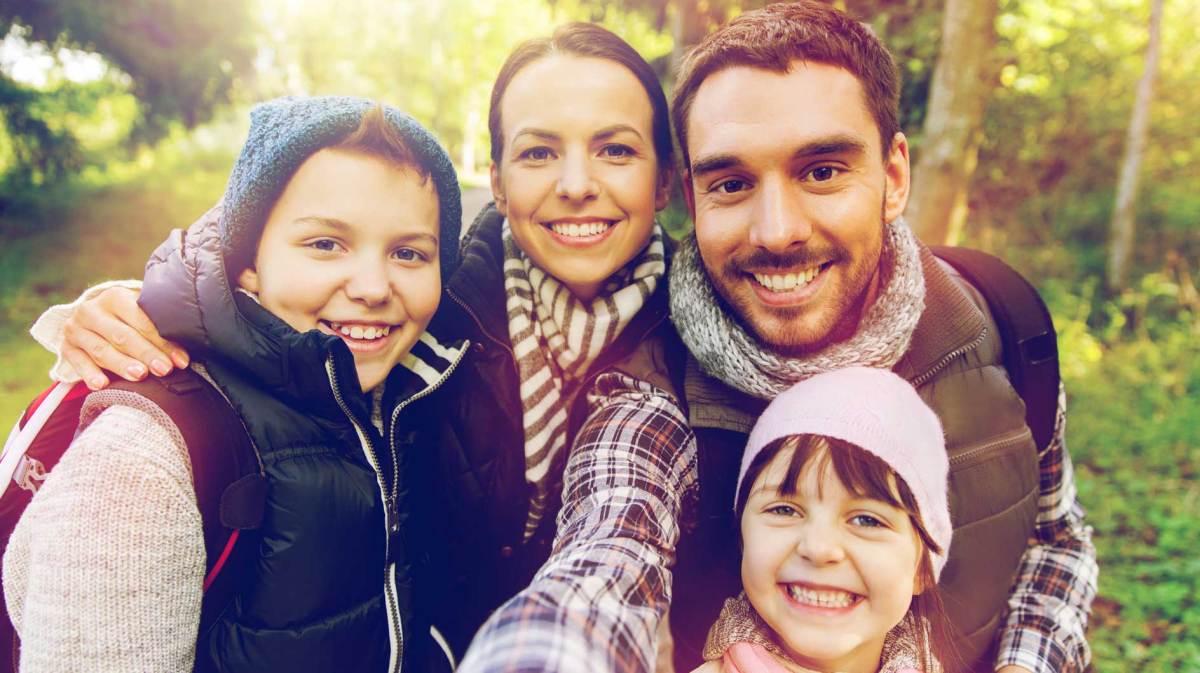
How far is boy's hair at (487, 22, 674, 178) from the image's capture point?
7.50 feet

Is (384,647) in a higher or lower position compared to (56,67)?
lower

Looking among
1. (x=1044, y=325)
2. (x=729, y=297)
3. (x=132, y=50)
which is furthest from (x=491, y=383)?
(x=132, y=50)

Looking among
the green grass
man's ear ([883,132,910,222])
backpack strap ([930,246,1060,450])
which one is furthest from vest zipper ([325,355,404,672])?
the green grass

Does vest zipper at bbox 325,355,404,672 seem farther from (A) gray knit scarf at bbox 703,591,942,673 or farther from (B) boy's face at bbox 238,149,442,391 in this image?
(A) gray knit scarf at bbox 703,591,942,673

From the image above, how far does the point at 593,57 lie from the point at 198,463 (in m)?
1.56

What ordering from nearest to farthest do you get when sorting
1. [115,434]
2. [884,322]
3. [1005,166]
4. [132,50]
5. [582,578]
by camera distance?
[582,578], [115,434], [884,322], [132,50], [1005,166]

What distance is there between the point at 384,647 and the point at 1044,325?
2.02 metres

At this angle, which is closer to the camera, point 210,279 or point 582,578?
point 582,578

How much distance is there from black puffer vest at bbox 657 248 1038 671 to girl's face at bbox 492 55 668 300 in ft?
1.61

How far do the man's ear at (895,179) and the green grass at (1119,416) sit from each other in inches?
124

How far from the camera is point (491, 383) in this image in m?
2.24

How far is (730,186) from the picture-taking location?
1981 mm

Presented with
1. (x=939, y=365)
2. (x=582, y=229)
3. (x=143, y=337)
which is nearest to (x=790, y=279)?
(x=939, y=365)

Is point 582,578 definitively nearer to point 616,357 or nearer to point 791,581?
point 791,581
